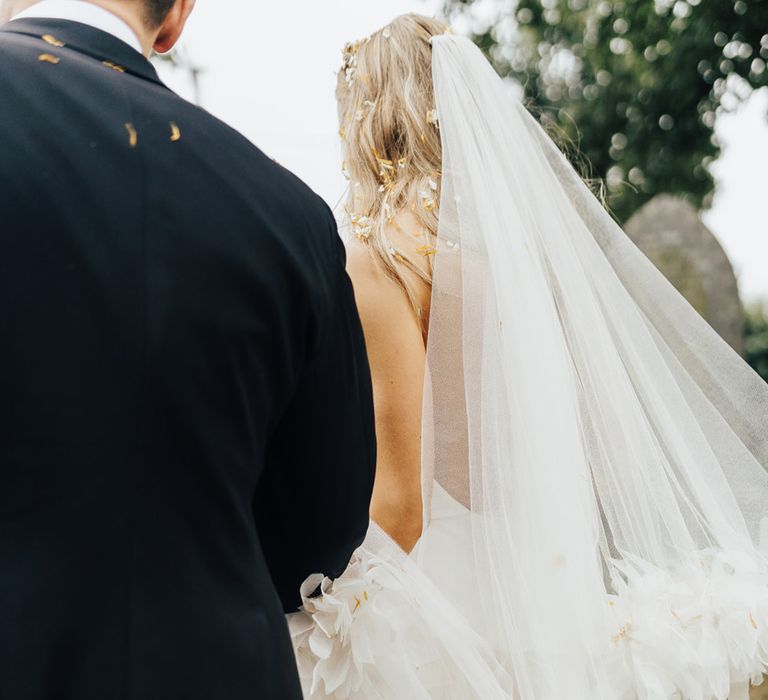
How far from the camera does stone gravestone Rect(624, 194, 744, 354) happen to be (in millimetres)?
7902

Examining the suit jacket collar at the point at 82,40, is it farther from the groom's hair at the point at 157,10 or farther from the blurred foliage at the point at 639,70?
the blurred foliage at the point at 639,70

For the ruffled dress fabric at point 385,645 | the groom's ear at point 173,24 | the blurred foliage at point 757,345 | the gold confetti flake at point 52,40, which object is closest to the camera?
the gold confetti flake at point 52,40

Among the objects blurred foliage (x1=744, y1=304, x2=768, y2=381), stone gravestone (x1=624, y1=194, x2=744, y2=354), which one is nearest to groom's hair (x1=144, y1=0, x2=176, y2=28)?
stone gravestone (x1=624, y1=194, x2=744, y2=354)

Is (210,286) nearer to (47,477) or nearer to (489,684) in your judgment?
(47,477)

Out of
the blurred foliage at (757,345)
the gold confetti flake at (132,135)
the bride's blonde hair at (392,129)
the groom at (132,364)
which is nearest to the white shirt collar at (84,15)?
the groom at (132,364)

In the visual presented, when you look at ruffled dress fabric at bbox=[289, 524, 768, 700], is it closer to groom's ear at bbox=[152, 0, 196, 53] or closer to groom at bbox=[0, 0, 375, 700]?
groom at bbox=[0, 0, 375, 700]

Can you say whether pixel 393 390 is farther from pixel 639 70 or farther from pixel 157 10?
pixel 639 70

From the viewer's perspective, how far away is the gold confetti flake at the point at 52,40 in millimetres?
1289

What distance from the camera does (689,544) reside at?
7.65 ft

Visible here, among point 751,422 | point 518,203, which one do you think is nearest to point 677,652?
point 751,422

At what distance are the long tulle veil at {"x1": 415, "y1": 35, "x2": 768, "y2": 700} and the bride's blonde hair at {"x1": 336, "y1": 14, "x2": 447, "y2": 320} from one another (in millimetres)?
61

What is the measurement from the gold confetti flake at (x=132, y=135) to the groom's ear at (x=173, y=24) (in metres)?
0.27

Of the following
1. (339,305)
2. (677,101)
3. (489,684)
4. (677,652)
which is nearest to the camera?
(339,305)

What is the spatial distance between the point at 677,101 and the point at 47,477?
506 inches
